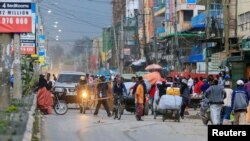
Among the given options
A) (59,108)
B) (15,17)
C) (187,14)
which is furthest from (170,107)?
(187,14)

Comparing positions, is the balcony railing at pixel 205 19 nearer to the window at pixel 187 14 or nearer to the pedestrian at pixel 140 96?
the window at pixel 187 14

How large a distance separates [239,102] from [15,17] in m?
7.33

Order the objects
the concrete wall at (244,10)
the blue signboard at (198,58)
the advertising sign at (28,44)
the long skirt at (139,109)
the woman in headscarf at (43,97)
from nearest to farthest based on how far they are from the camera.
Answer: the long skirt at (139,109) → the woman in headscarf at (43,97) → the advertising sign at (28,44) → the concrete wall at (244,10) → the blue signboard at (198,58)

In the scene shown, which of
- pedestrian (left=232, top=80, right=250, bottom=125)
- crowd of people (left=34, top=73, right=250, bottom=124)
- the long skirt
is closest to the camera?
pedestrian (left=232, top=80, right=250, bottom=125)

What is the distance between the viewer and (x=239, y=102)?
67.7 ft

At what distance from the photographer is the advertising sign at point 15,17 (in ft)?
66.8

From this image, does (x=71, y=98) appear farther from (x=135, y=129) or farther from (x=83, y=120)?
(x=135, y=129)

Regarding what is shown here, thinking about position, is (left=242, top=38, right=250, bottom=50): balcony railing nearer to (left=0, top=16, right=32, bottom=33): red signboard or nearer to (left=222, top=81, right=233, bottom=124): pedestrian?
(left=222, top=81, right=233, bottom=124): pedestrian

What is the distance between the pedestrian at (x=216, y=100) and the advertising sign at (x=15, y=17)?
614 centimetres

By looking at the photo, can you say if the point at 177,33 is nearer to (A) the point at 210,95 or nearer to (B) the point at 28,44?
(B) the point at 28,44

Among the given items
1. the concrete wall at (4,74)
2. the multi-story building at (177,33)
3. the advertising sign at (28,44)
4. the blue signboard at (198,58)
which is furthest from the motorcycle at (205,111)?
the multi-story building at (177,33)

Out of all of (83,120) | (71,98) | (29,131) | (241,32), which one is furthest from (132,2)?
(29,131)

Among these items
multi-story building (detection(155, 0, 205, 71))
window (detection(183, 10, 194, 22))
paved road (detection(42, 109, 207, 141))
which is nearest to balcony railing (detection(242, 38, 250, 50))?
paved road (detection(42, 109, 207, 141))

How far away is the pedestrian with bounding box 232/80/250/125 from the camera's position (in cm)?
2058
